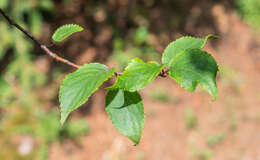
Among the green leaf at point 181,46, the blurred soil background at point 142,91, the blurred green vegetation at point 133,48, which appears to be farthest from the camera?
the blurred green vegetation at point 133,48

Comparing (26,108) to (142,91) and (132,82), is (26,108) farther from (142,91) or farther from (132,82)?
(132,82)

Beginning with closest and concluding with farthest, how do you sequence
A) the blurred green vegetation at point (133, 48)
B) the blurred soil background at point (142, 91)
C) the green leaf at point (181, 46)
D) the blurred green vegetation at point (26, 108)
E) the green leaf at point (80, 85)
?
the green leaf at point (80, 85) → the green leaf at point (181, 46) → the blurred green vegetation at point (26, 108) → the blurred soil background at point (142, 91) → the blurred green vegetation at point (133, 48)

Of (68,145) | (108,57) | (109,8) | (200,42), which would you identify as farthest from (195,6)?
(200,42)

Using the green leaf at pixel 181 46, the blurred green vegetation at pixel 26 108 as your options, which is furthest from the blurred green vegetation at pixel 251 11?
the green leaf at pixel 181 46

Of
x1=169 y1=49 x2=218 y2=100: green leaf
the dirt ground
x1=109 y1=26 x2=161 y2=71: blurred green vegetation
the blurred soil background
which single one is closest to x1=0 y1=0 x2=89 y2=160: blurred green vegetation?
the blurred soil background

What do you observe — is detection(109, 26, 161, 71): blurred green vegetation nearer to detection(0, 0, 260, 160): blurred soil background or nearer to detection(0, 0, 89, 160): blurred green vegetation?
detection(0, 0, 260, 160): blurred soil background

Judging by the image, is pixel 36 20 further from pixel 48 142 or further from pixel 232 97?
pixel 232 97

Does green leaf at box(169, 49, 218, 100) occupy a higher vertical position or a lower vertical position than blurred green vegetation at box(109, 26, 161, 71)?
lower

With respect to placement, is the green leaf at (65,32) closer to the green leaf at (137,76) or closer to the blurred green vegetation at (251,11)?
the green leaf at (137,76)
